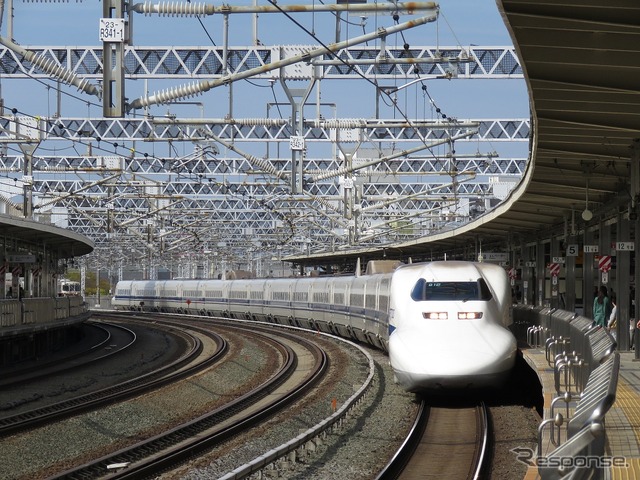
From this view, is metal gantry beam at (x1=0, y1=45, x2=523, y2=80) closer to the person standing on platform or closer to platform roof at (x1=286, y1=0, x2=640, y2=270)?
platform roof at (x1=286, y1=0, x2=640, y2=270)

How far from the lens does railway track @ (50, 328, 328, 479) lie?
12811 millimetres

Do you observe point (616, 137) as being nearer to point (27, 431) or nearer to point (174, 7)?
point (174, 7)

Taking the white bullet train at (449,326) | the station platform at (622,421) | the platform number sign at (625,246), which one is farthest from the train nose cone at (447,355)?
the platform number sign at (625,246)

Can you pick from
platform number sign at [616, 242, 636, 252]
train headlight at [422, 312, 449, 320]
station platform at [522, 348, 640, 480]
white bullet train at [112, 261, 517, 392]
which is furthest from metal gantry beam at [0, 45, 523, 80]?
station platform at [522, 348, 640, 480]

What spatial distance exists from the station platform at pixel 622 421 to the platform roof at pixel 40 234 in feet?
54.7

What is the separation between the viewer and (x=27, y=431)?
53.7 feet

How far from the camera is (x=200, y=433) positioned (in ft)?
53.4

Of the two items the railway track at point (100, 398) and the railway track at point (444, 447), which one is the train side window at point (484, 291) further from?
the railway track at point (100, 398)

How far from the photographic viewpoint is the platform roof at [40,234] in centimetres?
2952

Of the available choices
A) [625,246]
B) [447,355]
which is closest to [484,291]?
[447,355]

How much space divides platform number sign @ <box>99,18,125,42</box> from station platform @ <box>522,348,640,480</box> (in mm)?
7597

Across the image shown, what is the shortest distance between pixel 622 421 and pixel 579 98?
493cm

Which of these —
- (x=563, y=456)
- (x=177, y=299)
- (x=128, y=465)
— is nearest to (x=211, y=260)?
(x=177, y=299)

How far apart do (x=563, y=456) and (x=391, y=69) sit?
24.7 m
